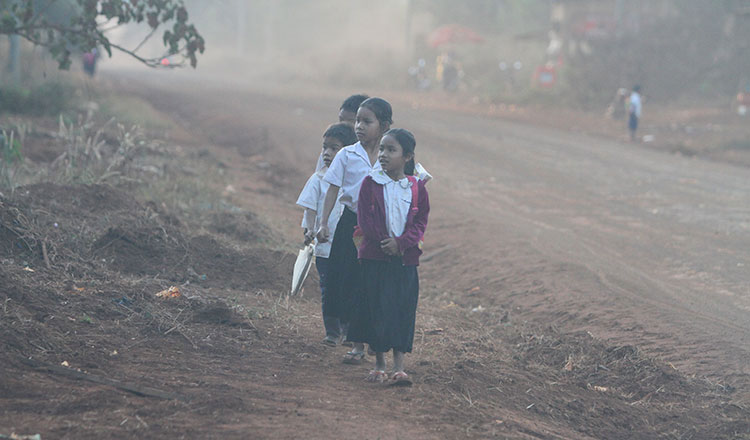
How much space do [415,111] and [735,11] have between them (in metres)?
11.5

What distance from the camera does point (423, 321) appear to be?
6.65 meters

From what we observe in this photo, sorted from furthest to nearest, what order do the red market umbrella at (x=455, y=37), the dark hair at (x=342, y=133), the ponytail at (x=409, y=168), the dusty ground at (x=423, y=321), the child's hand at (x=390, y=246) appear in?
1. the red market umbrella at (x=455, y=37)
2. the dark hair at (x=342, y=133)
3. the ponytail at (x=409, y=168)
4. the child's hand at (x=390, y=246)
5. the dusty ground at (x=423, y=321)

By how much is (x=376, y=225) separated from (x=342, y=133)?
120 centimetres

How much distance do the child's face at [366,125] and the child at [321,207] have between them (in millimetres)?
506

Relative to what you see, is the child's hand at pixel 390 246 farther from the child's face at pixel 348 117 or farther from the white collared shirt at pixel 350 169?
the child's face at pixel 348 117

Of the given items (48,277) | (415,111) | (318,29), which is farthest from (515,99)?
(318,29)

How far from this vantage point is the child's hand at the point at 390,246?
4.49 metres

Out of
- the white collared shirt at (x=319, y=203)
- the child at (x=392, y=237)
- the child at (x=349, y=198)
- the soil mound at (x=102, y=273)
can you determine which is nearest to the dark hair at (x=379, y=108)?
the child at (x=349, y=198)

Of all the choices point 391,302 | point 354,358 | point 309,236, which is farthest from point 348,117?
point 354,358

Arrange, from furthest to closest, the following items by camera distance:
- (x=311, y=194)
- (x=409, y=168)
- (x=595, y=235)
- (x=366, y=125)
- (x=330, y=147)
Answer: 1. (x=595, y=235)
2. (x=330, y=147)
3. (x=311, y=194)
4. (x=366, y=125)
5. (x=409, y=168)

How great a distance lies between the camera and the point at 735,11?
25250mm

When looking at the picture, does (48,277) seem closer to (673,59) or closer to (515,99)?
(515,99)

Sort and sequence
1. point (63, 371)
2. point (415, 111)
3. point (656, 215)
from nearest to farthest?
1. point (63, 371)
2. point (656, 215)
3. point (415, 111)

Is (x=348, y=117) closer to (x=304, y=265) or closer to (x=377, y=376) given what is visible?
(x=304, y=265)
